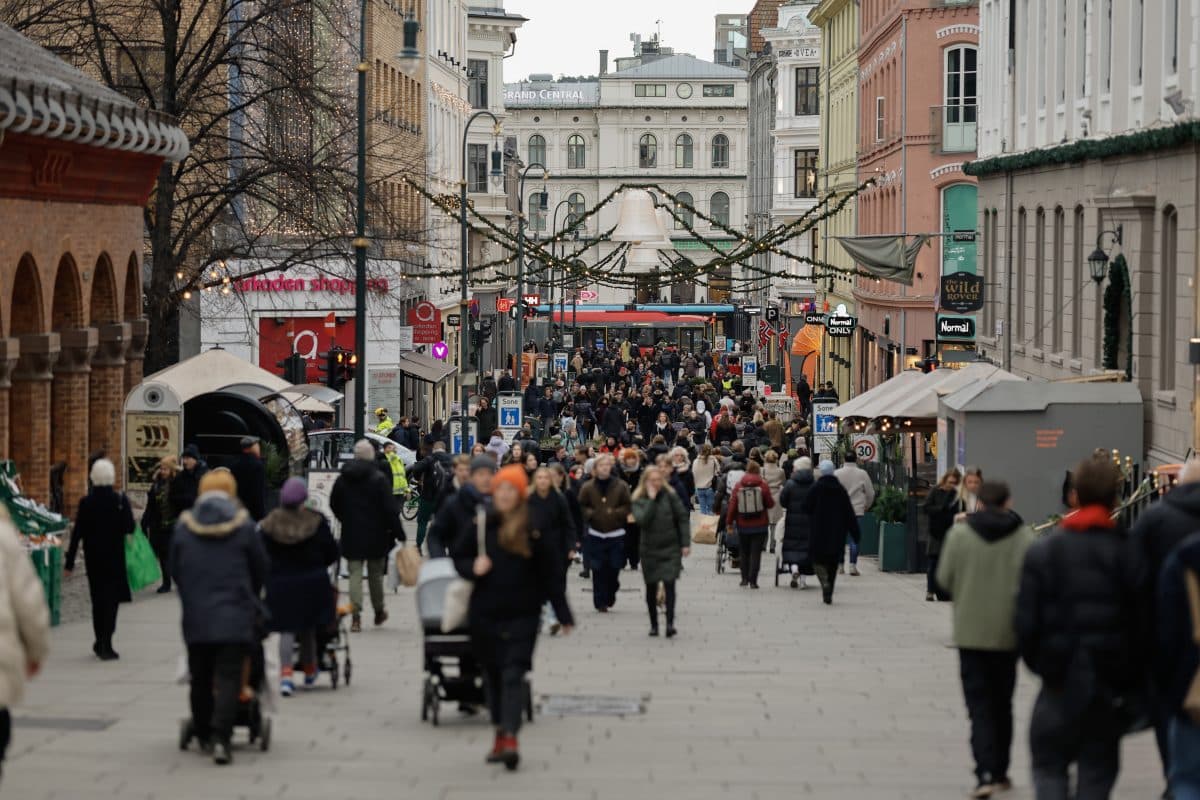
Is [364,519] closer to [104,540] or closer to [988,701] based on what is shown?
[104,540]

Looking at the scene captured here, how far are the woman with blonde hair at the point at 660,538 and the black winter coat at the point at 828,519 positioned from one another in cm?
294

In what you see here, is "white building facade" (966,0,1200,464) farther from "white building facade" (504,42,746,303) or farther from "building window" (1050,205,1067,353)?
→ "white building facade" (504,42,746,303)

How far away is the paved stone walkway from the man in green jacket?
0.89 ft

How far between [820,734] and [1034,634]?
3840mm

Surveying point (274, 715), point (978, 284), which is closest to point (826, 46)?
point (978, 284)

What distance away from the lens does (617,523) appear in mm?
21094

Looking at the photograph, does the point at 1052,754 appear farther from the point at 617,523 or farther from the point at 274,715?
the point at 617,523

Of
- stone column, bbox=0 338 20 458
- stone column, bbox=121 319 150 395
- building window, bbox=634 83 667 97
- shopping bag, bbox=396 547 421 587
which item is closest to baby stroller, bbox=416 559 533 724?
shopping bag, bbox=396 547 421 587

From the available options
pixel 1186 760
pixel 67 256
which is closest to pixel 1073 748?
pixel 1186 760

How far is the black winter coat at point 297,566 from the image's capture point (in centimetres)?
1437

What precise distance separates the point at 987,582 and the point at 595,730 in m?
3.10

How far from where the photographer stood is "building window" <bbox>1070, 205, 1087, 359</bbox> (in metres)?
32.7

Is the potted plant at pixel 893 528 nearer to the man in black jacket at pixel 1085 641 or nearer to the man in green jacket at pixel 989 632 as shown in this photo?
A: the man in green jacket at pixel 989 632

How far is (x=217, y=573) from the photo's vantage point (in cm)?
1197
